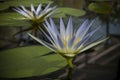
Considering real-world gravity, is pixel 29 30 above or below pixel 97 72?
above

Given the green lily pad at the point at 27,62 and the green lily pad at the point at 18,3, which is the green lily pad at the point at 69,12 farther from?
the green lily pad at the point at 27,62

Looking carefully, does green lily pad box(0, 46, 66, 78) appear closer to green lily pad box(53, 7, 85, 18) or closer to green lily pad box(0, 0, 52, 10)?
green lily pad box(53, 7, 85, 18)

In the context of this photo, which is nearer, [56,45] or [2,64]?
[56,45]

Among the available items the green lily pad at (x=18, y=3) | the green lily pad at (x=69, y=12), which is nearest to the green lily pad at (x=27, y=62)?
the green lily pad at (x=69, y=12)

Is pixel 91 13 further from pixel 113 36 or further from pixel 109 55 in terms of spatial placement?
pixel 109 55

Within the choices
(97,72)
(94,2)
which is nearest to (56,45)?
(97,72)

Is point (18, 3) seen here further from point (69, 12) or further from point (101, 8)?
point (101, 8)
